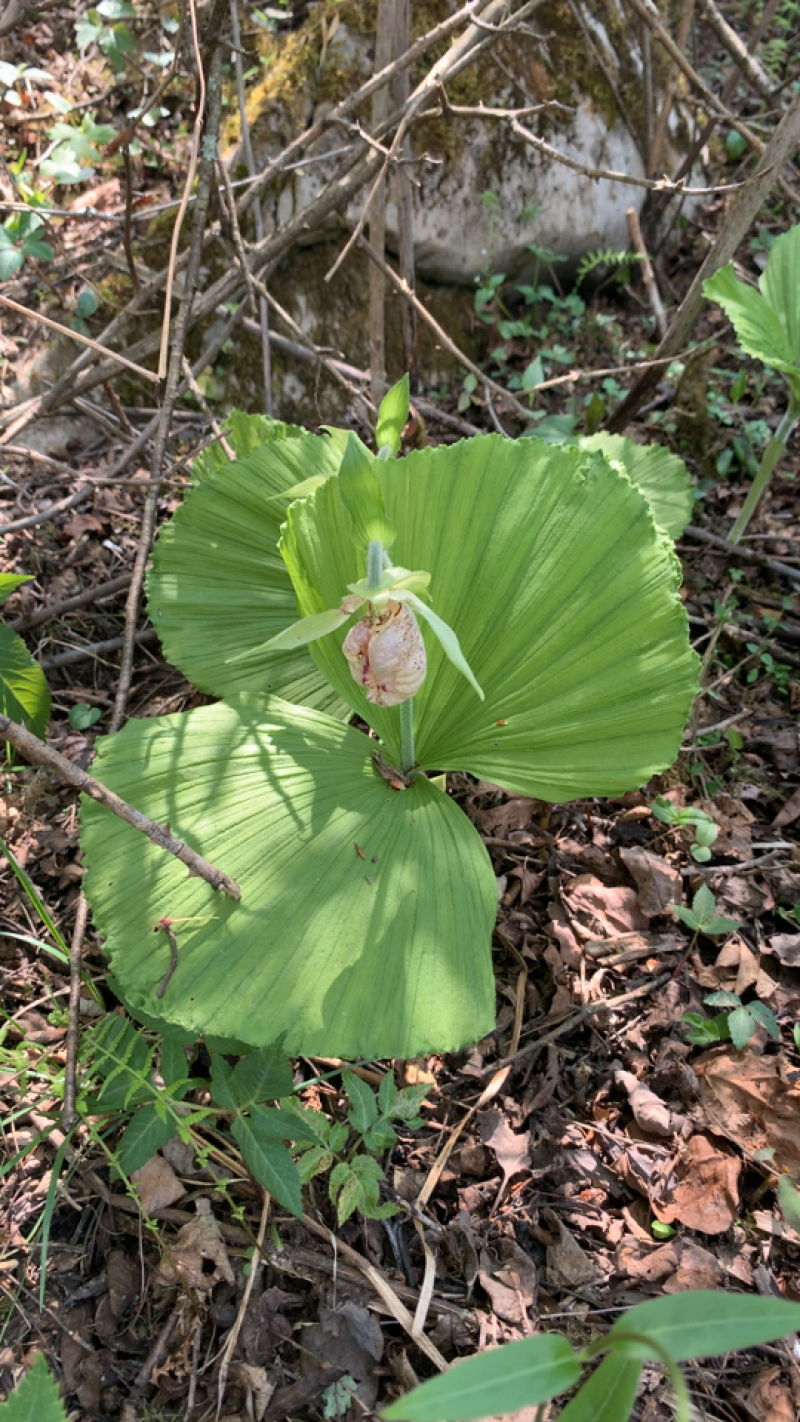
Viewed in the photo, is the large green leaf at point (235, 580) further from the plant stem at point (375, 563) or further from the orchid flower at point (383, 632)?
the plant stem at point (375, 563)

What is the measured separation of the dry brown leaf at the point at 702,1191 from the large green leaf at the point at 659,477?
128 centimetres

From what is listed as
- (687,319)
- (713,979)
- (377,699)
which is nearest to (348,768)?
(377,699)

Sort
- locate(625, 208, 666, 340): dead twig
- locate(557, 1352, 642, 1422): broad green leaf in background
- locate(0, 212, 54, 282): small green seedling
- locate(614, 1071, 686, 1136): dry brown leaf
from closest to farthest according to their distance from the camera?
locate(557, 1352, 642, 1422): broad green leaf in background → locate(614, 1071, 686, 1136): dry brown leaf → locate(0, 212, 54, 282): small green seedling → locate(625, 208, 666, 340): dead twig

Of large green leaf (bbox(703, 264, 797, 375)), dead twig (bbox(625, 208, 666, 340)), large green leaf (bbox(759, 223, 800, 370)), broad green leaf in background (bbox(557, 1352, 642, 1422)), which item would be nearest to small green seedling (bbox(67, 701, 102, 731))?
broad green leaf in background (bbox(557, 1352, 642, 1422))

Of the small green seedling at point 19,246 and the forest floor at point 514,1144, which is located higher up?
the small green seedling at point 19,246

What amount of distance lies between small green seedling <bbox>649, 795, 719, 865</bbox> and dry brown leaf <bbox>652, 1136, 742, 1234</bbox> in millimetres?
556

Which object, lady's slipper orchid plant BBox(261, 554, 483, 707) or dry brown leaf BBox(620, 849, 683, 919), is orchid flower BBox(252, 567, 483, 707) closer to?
lady's slipper orchid plant BBox(261, 554, 483, 707)

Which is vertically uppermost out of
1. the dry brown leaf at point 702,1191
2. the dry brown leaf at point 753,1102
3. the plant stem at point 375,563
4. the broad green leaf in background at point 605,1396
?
the plant stem at point 375,563

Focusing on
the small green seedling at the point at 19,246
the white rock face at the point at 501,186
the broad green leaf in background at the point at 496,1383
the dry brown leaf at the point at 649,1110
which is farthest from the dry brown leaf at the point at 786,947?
the small green seedling at the point at 19,246

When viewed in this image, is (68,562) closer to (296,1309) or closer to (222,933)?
(222,933)

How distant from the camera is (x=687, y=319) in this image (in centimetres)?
224

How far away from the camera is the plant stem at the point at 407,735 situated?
1.39 metres

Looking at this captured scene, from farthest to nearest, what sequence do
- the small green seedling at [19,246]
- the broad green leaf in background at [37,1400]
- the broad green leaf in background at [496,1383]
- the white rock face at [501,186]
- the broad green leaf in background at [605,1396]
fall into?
the white rock face at [501,186] < the small green seedling at [19,246] < the broad green leaf in background at [37,1400] < the broad green leaf in background at [605,1396] < the broad green leaf in background at [496,1383]

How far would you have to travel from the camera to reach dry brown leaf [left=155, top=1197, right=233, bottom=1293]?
1.29m
